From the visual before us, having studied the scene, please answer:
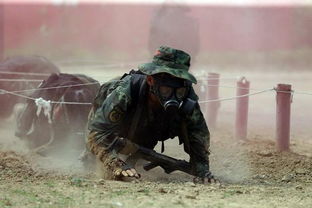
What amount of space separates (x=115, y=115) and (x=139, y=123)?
0.33 meters

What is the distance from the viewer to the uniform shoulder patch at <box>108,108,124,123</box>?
6.03m

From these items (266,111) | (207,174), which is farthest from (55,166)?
(266,111)

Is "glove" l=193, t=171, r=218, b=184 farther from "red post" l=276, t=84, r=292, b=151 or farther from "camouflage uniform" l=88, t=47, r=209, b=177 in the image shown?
"red post" l=276, t=84, r=292, b=151

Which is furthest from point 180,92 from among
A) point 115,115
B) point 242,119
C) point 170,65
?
point 242,119

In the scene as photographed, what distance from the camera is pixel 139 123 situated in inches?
247

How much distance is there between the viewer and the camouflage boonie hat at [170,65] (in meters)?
5.64

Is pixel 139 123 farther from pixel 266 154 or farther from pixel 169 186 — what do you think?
pixel 266 154

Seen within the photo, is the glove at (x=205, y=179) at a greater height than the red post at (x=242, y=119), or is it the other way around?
the red post at (x=242, y=119)

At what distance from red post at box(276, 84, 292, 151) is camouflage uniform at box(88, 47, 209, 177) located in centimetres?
223

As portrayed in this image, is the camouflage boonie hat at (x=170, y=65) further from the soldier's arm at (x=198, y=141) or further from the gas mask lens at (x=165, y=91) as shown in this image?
the soldier's arm at (x=198, y=141)

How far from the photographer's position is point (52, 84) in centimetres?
867

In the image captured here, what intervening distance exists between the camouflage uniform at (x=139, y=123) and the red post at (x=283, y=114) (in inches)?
87.6

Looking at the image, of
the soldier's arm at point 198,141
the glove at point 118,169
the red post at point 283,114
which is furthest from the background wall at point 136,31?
the glove at point 118,169

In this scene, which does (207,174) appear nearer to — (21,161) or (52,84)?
(21,161)
